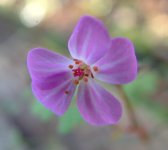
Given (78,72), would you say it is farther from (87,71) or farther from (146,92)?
(146,92)

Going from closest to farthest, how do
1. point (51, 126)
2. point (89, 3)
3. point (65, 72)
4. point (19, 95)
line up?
1. point (65, 72)
2. point (51, 126)
3. point (19, 95)
4. point (89, 3)

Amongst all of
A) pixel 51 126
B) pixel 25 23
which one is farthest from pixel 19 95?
pixel 25 23

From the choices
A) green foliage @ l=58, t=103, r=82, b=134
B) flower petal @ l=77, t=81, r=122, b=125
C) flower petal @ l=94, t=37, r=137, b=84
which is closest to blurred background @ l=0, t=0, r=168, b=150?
green foliage @ l=58, t=103, r=82, b=134

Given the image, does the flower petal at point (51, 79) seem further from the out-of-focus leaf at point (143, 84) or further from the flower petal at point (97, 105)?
the out-of-focus leaf at point (143, 84)

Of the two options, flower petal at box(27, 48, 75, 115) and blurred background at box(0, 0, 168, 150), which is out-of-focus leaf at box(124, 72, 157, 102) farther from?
flower petal at box(27, 48, 75, 115)

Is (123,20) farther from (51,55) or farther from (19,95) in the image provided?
(51,55)
